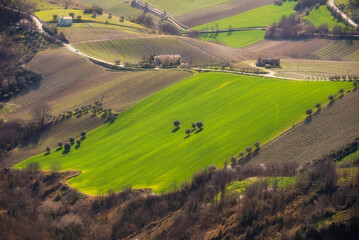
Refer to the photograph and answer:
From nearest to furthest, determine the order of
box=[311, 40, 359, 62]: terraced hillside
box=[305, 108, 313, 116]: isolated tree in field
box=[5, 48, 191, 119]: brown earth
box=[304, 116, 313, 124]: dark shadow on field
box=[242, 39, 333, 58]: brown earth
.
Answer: box=[304, 116, 313, 124]: dark shadow on field → box=[305, 108, 313, 116]: isolated tree in field → box=[5, 48, 191, 119]: brown earth → box=[311, 40, 359, 62]: terraced hillside → box=[242, 39, 333, 58]: brown earth

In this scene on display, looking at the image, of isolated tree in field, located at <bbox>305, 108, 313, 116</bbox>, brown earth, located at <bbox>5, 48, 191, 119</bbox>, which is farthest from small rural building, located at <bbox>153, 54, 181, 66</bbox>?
isolated tree in field, located at <bbox>305, 108, 313, 116</bbox>

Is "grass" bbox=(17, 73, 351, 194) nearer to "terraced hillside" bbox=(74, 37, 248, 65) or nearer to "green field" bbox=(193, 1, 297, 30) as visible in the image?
"terraced hillside" bbox=(74, 37, 248, 65)

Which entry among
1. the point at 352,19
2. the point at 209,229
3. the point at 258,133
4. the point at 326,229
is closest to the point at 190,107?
the point at 258,133

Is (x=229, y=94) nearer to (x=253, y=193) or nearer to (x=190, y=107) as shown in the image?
(x=190, y=107)

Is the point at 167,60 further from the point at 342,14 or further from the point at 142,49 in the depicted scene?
the point at 342,14

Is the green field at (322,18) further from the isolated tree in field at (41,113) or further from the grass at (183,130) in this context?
the isolated tree in field at (41,113)

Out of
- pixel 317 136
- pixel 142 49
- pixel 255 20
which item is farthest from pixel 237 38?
pixel 317 136
